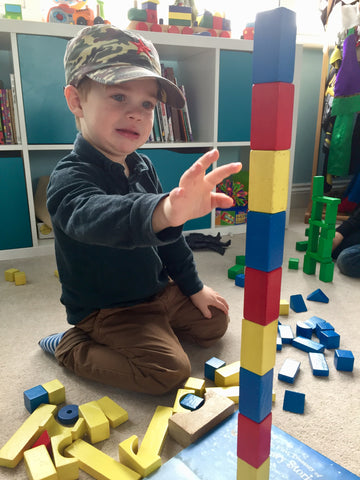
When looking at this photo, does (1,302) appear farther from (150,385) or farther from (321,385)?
(321,385)

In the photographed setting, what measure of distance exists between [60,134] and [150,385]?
1265 mm

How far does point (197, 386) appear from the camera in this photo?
85cm

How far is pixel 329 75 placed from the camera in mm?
2297

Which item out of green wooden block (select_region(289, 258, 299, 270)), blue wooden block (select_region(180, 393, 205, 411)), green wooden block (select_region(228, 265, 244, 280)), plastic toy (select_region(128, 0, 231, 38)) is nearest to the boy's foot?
blue wooden block (select_region(180, 393, 205, 411))

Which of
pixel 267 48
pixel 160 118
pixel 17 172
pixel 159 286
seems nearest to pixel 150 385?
pixel 159 286

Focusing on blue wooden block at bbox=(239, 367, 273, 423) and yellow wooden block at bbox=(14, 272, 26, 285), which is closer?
blue wooden block at bbox=(239, 367, 273, 423)

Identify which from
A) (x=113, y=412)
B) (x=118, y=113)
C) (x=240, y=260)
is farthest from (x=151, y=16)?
(x=113, y=412)

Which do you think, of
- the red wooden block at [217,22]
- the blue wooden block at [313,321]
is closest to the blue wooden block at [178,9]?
the red wooden block at [217,22]

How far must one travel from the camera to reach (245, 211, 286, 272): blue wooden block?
464mm

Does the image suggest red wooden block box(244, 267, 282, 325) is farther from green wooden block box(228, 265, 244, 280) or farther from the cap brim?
green wooden block box(228, 265, 244, 280)

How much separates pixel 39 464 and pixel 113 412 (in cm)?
16

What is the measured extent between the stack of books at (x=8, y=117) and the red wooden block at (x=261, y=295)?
152cm

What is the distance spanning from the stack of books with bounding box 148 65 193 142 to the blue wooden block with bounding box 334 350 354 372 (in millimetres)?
1386

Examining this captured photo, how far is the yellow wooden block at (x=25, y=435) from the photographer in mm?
692
